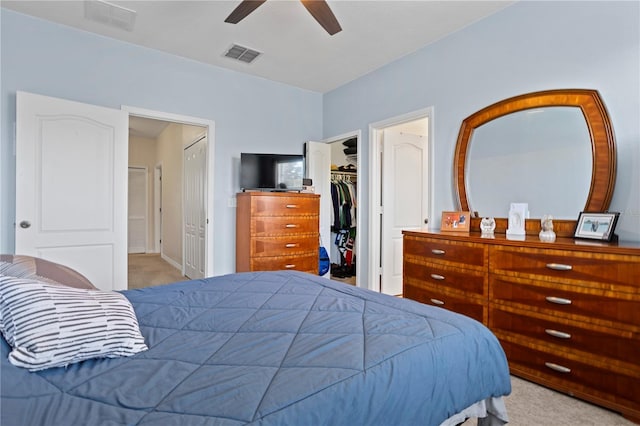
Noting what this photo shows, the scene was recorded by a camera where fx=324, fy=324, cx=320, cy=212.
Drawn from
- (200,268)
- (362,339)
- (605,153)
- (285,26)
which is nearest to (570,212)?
(605,153)

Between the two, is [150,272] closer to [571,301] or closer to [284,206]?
[284,206]

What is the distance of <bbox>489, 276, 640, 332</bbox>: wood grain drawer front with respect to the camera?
5.42 ft

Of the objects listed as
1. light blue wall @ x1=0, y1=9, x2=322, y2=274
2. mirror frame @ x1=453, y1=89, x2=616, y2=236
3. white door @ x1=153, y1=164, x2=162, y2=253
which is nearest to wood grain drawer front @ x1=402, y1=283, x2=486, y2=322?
mirror frame @ x1=453, y1=89, x2=616, y2=236

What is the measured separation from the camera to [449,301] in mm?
2432

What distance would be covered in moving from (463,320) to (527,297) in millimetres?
1055

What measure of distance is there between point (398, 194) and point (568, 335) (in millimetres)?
2422

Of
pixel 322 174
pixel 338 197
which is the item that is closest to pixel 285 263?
pixel 322 174

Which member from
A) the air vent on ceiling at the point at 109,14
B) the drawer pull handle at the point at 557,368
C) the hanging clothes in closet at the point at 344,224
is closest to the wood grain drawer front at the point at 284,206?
the hanging clothes in closet at the point at 344,224

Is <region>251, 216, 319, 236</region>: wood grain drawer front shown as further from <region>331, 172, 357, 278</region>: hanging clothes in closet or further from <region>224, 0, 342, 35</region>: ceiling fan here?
<region>224, 0, 342, 35</region>: ceiling fan

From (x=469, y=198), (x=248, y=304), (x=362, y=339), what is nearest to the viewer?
(x=362, y=339)

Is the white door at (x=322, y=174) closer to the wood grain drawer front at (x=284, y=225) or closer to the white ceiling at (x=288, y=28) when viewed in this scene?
the wood grain drawer front at (x=284, y=225)

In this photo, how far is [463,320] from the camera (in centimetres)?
125

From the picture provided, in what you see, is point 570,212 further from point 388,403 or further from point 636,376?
point 388,403

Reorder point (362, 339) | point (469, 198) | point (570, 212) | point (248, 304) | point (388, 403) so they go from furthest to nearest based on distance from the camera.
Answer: point (469, 198) < point (570, 212) < point (248, 304) < point (362, 339) < point (388, 403)
